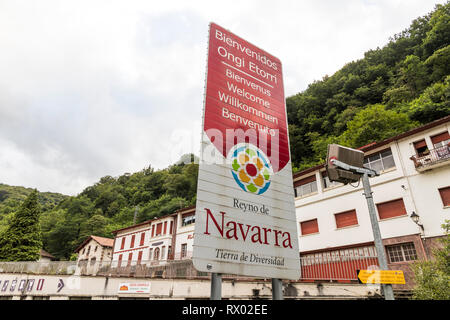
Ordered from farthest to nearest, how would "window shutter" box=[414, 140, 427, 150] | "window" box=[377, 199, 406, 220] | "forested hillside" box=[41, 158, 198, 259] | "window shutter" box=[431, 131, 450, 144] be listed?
"forested hillside" box=[41, 158, 198, 259], "window shutter" box=[414, 140, 427, 150], "window" box=[377, 199, 406, 220], "window shutter" box=[431, 131, 450, 144]

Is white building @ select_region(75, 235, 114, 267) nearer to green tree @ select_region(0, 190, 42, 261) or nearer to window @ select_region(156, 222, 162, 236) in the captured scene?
green tree @ select_region(0, 190, 42, 261)

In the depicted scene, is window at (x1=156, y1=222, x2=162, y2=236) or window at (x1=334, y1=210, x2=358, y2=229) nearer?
window at (x1=334, y1=210, x2=358, y2=229)

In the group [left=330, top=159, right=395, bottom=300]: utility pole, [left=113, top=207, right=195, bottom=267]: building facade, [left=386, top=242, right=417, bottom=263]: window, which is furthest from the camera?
[left=113, top=207, right=195, bottom=267]: building facade

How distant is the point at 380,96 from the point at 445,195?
3443 centimetres

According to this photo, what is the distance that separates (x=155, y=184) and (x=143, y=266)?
7891 centimetres

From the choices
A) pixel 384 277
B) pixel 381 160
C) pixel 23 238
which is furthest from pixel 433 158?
pixel 23 238

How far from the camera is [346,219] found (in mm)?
21328

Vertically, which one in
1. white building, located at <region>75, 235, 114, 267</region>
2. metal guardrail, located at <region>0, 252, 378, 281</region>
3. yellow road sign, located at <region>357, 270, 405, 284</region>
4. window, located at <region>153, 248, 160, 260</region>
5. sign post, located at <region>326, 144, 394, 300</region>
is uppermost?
white building, located at <region>75, 235, 114, 267</region>

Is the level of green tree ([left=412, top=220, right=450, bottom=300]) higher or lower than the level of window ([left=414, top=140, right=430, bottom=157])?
lower

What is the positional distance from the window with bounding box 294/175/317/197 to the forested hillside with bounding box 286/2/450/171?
1309 cm

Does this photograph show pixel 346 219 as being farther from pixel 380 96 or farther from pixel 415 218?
pixel 380 96

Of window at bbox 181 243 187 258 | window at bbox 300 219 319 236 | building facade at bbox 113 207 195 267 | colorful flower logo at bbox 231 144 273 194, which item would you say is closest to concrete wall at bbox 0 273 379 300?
window at bbox 300 219 319 236

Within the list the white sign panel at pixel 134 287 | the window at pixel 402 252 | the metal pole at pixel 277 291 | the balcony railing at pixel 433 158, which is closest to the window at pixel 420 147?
the balcony railing at pixel 433 158

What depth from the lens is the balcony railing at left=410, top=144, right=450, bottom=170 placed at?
17.4m
